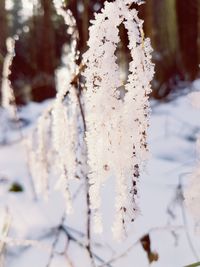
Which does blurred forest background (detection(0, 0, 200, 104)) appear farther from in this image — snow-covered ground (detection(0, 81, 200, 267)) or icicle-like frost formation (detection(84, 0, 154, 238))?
icicle-like frost formation (detection(84, 0, 154, 238))

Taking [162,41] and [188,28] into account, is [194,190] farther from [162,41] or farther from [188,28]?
[188,28]

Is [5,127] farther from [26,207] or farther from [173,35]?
[173,35]

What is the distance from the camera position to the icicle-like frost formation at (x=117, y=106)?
83 centimetres

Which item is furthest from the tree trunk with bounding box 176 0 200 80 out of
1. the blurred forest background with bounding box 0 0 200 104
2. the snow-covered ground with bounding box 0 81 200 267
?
the snow-covered ground with bounding box 0 81 200 267

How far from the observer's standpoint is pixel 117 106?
2.81 ft

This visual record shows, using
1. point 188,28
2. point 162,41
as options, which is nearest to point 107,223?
point 162,41

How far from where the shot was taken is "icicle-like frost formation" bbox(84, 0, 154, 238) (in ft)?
2.74

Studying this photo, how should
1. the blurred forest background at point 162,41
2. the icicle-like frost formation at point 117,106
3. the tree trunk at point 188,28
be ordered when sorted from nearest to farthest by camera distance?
1. the icicle-like frost formation at point 117,106
2. the blurred forest background at point 162,41
3. the tree trunk at point 188,28

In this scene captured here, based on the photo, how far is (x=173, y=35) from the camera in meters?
7.33

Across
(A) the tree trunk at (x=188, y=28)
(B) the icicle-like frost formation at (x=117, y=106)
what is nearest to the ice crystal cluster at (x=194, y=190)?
(B) the icicle-like frost formation at (x=117, y=106)

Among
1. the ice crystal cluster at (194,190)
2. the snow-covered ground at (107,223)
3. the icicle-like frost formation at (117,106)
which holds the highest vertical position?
the icicle-like frost formation at (117,106)

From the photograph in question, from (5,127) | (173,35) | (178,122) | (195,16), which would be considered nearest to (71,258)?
(178,122)

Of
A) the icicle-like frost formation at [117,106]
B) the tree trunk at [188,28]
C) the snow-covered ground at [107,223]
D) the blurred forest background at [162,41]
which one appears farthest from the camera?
the tree trunk at [188,28]

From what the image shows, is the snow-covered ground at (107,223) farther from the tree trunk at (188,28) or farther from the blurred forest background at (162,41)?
the tree trunk at (188,28)
